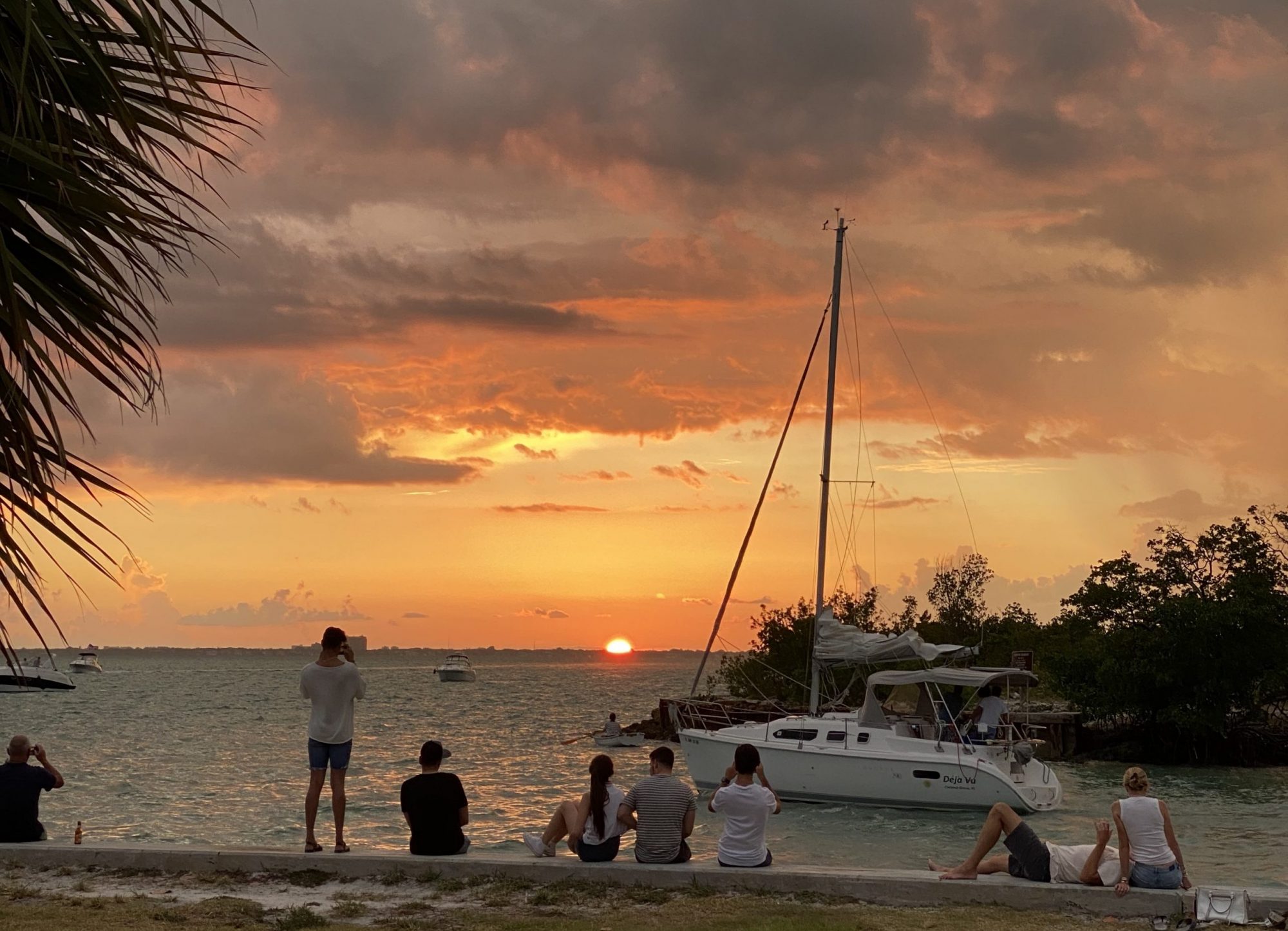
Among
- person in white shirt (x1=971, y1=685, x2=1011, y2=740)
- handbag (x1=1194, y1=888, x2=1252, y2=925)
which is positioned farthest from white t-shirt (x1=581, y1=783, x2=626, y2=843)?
person in white shirt (x1=971, y1=685, x2=1011, y2=740)

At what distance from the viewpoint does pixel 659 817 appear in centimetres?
1270

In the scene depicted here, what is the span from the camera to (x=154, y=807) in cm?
3822

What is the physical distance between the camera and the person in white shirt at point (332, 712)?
1237 centimetres

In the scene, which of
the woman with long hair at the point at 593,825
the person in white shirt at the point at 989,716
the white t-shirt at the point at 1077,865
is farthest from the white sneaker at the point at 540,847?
the person in white shirt at the point at 989,716

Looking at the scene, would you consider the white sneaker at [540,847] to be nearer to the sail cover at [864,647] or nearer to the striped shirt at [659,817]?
the striped shirt at [659,817]

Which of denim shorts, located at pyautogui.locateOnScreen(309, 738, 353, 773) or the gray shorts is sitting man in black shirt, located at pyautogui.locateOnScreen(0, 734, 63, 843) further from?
the gray shorts

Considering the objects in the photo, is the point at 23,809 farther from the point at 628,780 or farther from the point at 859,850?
the point at 628,780

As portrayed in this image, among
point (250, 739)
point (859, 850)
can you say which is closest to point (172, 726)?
point (250, 739)

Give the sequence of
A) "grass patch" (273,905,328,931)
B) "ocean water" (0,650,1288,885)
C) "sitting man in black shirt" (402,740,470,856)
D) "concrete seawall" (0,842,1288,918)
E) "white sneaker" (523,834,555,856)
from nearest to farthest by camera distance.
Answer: "grass patch" (273,905,328,931) < "concrete seawall" (0,842,1288,918) < "sitting man in black shirt" (402,740,470,856) < "white sneaker" (523,834,555,856) < "ocean water" (0,650,1288,885)

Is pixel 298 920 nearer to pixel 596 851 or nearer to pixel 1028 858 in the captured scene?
pixel 596 851

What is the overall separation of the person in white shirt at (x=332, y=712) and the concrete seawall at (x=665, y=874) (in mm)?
553

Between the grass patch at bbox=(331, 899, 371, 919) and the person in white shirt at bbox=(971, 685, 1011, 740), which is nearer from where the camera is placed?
the grass patch at bbox=(331, 899, 371, 919)

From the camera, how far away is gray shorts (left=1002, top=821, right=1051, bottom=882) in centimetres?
1195

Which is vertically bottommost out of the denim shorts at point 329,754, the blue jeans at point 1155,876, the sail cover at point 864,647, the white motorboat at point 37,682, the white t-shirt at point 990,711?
the white motorboat at point 37,682
